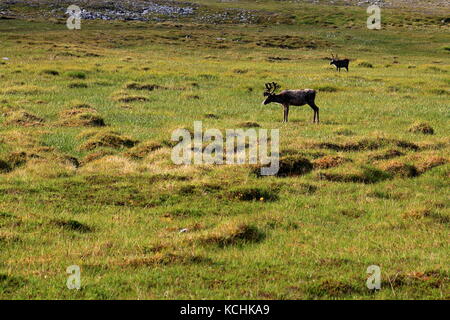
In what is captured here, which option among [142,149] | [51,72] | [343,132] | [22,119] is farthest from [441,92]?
[22,119]

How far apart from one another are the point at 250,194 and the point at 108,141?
690cm

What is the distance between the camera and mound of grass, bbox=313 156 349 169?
17.1 meters

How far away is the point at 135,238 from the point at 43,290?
280 centimetres

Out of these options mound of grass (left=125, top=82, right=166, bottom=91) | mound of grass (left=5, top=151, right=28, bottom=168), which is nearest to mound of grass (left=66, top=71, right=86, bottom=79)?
mound of grass (left=125, top=82, right=166, bottom=91)

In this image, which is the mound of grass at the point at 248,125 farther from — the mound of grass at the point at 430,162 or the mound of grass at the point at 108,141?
the mound of grass at the point at 430,162

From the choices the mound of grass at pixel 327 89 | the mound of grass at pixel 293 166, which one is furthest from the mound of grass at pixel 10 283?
the mound of grass at pixel 327 89

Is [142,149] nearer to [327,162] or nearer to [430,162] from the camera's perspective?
[327,162]

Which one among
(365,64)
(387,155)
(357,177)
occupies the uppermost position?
(365,64)

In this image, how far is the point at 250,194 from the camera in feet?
47.3

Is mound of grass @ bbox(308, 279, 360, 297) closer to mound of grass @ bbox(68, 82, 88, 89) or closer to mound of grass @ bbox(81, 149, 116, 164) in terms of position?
mound of grass @ bbox(81, 149, 116, 164)

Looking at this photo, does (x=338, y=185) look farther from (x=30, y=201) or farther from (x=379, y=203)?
(x=30, y=201)

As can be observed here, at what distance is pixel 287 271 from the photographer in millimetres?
9656

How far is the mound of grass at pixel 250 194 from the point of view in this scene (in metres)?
14.3

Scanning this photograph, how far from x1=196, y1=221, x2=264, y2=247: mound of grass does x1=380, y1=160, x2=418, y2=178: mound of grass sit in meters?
6.47
